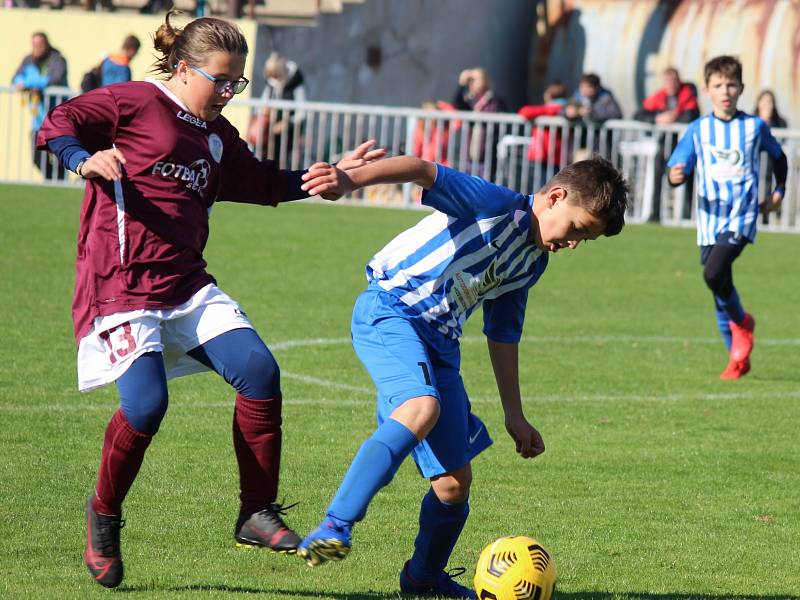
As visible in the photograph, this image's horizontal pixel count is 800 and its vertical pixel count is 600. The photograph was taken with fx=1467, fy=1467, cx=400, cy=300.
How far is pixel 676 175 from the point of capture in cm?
1005

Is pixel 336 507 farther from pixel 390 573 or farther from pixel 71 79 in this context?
pixel 71 79

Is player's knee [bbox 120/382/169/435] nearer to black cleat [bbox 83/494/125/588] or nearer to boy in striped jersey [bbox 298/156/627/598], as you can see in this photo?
black cleat [bbox 83/494/125/588]

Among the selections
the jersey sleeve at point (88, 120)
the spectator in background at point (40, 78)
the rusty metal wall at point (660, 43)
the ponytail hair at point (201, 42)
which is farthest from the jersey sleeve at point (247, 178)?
the rusty metal wall at point (660, 43)

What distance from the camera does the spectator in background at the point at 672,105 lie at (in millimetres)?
19188

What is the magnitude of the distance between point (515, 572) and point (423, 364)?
2.56 ft

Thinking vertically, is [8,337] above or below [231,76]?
below

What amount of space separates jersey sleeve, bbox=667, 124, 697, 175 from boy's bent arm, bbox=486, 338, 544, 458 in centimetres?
516

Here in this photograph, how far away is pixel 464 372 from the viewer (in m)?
9.97

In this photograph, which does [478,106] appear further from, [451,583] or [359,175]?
[359,175]

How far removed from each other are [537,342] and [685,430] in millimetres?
3042

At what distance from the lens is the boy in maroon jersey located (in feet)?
16.6

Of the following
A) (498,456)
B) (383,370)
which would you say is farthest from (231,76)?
(498,456)

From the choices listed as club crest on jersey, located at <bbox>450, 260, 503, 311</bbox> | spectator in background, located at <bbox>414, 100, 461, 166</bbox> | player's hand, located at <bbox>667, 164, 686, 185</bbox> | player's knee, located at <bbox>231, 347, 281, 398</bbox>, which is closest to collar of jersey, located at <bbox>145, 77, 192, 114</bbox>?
player's knee, located at <bbox>231, 347, 281, 398</bbox>

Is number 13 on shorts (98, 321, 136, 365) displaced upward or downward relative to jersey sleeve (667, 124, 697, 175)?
downward
